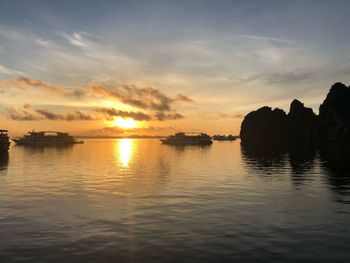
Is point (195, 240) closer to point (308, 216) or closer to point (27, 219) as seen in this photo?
point (308, 216)

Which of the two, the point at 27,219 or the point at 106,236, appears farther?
the point at 27,219

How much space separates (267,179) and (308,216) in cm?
2689

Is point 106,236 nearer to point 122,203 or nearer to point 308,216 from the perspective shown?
point 122,203

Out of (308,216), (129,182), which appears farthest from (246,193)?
(129,182)

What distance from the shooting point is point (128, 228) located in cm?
2742

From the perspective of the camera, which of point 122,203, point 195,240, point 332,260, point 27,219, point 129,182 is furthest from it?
point 129,182

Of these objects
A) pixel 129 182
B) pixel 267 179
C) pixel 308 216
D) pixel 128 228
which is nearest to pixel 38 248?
pixel 128 228

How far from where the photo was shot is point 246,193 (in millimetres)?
44312

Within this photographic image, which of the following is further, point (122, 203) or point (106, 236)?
point (122, 203)

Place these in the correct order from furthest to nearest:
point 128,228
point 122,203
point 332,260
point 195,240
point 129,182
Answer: point 129,182 < point 122,203 < point 128,228 < point 195,240 < point 332,260

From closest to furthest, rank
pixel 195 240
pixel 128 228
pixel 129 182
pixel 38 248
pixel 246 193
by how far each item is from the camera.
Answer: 1. pixel 38 248
2. pixel 195 240
3. pixel 128 228
4. pixel 246 193
5. pixel 129 182

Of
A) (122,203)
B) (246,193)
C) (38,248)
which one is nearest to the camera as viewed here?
(38,248)

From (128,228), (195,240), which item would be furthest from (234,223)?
(128,228)

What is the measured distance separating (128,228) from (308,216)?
49.9 ft
